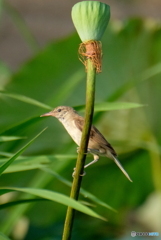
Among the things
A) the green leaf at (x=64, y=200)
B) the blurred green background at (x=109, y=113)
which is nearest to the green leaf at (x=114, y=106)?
the green leaf at (x=64, y=200)

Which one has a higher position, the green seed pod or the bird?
the bird

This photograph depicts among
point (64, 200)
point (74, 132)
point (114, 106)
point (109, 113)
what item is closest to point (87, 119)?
point (64, 200)

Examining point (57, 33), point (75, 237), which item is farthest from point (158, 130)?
point (57, 33)

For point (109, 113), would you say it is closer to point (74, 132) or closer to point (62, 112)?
point (62, 112)

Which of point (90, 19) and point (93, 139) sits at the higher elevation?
point (93, 139)

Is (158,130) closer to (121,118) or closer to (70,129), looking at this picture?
(121,118)

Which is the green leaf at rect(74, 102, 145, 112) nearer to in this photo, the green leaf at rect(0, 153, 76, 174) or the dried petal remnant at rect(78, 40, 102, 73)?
the green leaf at rect(0, 153, 76, 174)

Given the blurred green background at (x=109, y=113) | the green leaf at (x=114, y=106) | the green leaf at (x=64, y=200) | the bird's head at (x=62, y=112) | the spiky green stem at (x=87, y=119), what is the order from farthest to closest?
1. the blurred green background at (x=109, y=113)
2. the bird's head at (x=62, y=112)
3. the green leaf at (x=114, y=106)
4. the green leaf at (x=64, y=200)
5. the spiky green stem at (x=87, y=119)

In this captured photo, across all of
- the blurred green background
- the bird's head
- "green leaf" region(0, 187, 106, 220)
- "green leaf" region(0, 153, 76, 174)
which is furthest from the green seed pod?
the blurred green background

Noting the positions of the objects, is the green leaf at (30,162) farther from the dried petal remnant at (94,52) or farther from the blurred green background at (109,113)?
the blurred green background at (109,113)
